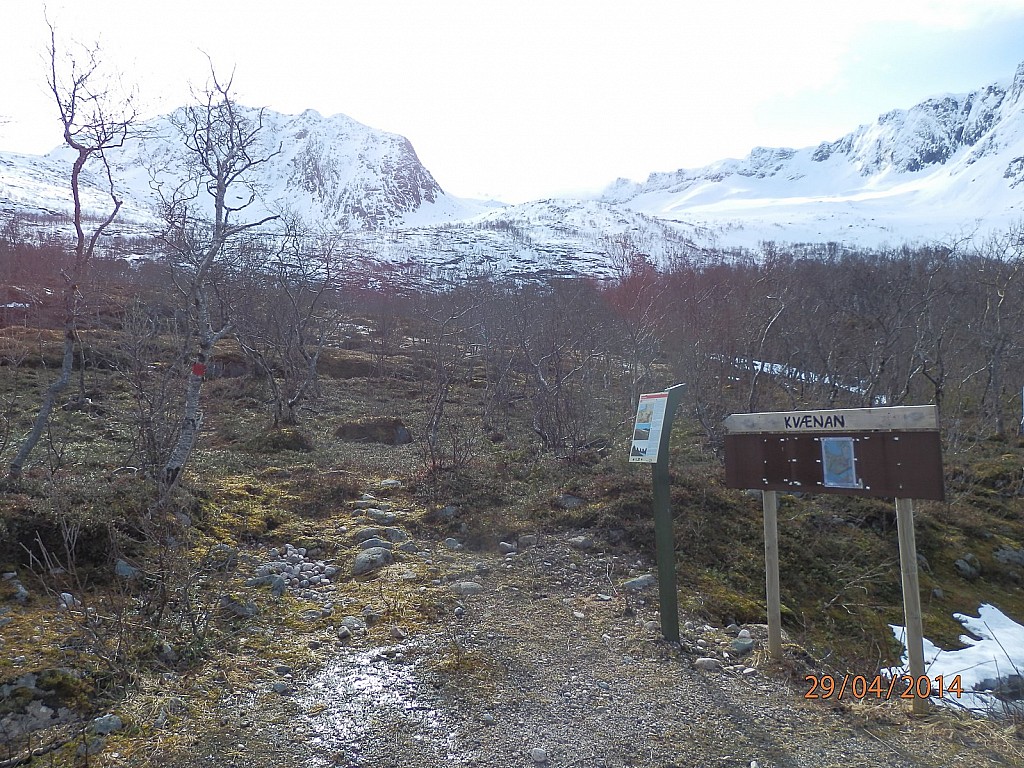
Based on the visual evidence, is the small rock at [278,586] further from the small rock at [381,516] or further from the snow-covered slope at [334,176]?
the snow-covered slope at [334,176]

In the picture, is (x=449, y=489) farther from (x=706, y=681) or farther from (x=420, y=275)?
(x=420, y=275)

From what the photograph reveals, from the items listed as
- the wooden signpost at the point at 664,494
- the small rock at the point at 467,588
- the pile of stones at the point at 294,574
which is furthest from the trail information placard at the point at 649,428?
the pile of stones at the point at 294,574

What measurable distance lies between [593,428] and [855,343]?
8813 mm

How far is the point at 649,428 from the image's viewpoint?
4.55 meters

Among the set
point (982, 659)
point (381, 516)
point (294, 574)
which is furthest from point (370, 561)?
point (982, 659)

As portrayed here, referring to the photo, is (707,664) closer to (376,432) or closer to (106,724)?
(106,724)

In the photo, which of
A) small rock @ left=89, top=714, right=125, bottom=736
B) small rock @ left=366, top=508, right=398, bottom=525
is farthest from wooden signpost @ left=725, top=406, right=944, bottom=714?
small rock @ left=366, top=508, right=398, bottom=525

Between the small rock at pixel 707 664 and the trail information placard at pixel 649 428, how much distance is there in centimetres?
139

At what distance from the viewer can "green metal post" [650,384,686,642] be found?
A: 14.5ft

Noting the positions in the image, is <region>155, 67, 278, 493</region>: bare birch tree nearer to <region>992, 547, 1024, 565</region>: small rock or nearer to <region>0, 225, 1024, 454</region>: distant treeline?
<region>0, 225, 1024, 454</region>: distant treeline

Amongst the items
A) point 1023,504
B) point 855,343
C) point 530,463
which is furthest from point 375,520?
point 855,343

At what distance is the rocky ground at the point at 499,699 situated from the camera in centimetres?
316

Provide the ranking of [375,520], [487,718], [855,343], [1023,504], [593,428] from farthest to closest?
[855,343]
[593,428]
[1023,504]
[375,520]
[487,718]

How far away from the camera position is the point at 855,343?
16.9m
